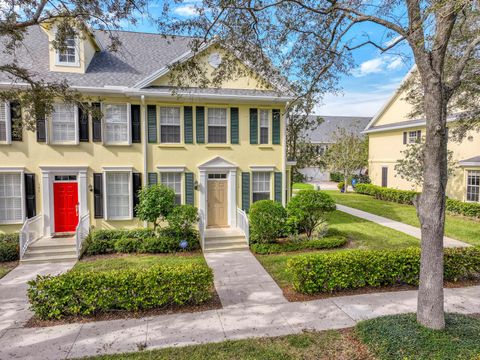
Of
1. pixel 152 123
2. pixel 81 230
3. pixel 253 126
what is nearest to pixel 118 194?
pixel 81 230

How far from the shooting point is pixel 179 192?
1236 centimetres

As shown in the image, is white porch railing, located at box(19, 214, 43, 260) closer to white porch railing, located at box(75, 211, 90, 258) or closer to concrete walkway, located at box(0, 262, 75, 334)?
concrete walkway, located at box(0, 262, 75, 334)

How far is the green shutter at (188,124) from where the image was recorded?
1221 cm

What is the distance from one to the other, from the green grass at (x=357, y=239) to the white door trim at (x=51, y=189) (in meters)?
7.31

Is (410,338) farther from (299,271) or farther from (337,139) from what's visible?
(337,139)

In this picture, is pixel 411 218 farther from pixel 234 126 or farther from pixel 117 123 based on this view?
pixel 117 123

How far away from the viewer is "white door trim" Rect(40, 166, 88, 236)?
36.6 ft

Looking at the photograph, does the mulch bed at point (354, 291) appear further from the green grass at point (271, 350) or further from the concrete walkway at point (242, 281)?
the green grass at point (271, 350)

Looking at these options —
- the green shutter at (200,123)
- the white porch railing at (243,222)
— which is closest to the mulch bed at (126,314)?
the white porch railing at (243,222)

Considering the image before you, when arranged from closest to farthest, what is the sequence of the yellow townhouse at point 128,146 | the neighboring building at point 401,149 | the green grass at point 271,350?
the green grass at point 271,350, the yellow townhouse at point 128,146, the neighboring building at point 401,149

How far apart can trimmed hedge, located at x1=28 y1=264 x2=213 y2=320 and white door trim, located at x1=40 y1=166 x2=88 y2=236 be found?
5.77 meters

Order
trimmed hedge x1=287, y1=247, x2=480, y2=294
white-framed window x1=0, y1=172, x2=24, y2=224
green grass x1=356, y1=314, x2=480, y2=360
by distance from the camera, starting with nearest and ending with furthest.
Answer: green grass x1=356, y1=314, x2=480, y2=360
trimmed hedge x1=287, y1=247, x2=480, y2=294
white-framed window x1=0, y1=172, x2=24, y2=224

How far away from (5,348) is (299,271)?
5933 mm

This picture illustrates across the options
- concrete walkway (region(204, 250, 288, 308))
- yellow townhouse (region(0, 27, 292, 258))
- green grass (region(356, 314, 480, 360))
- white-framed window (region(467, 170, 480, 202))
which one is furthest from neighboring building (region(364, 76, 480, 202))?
green grass (region(356, 314, 480, 360))
